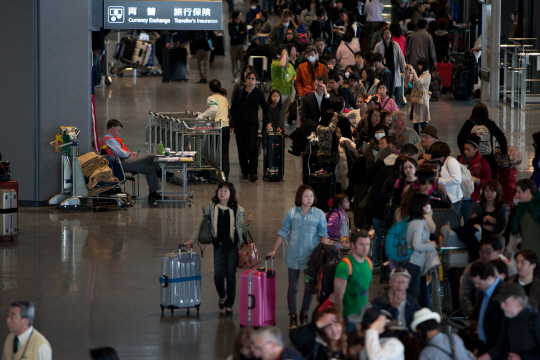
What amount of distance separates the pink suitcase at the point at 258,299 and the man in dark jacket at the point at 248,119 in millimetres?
6885

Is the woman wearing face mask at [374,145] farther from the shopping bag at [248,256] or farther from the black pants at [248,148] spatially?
the black pants at [248,148]

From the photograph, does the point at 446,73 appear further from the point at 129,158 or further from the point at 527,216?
the point at 527,216

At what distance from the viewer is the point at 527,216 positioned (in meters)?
7.69

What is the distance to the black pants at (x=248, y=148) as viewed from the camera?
593 inches

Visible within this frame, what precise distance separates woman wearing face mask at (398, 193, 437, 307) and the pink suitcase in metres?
1.28

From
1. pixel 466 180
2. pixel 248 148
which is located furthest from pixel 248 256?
pixel 248 148

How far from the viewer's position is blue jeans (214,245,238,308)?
338 inches

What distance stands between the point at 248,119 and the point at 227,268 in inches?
258

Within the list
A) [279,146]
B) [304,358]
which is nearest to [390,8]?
[279,146]

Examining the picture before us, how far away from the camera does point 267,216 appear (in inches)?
503

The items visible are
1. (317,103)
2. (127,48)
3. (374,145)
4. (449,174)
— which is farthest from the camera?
(127,48)

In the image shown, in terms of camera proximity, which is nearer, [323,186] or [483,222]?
[483,222]

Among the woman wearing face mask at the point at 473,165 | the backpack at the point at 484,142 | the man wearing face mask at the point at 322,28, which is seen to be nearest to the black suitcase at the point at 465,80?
the man wearing face mask at the point at 322,28

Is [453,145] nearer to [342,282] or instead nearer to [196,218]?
[196,218]
